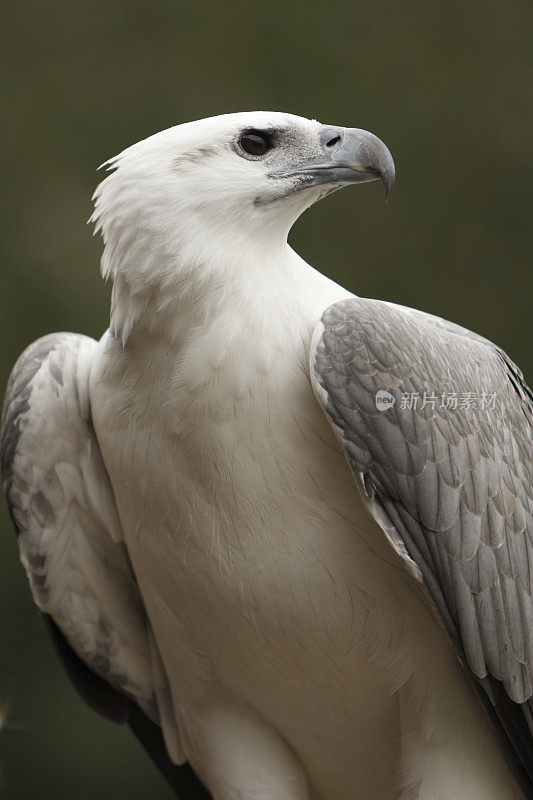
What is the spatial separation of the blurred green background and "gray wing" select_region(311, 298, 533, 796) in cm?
259

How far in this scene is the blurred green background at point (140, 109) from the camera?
464 centimetres

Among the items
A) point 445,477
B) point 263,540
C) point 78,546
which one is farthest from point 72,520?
point 445,477

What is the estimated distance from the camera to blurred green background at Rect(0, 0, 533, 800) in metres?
4.64

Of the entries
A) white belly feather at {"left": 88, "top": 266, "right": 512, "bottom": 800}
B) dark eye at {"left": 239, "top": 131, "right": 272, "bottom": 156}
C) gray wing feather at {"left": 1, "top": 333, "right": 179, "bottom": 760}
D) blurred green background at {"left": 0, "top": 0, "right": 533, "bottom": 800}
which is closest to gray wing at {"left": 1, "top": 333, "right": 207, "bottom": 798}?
gray wing feather at {"left": 1, "top": 333, "right": 179, "bottom": 760}

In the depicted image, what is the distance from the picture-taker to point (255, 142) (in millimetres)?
2293

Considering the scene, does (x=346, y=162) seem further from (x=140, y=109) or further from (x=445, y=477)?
(x=140, y=109)

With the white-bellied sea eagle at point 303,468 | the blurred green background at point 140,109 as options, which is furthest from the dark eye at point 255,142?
the blurred green background at point 140,109

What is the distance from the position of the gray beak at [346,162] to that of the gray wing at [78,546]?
74cm

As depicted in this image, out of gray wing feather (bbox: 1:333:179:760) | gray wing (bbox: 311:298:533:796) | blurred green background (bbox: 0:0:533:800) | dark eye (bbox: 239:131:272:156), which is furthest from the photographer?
blurred green background (bbox: 0:0:533:800)

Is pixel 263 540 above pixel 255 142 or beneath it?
beneath

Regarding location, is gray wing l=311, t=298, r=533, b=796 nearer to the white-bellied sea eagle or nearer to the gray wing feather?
the white-bellied sea eagle

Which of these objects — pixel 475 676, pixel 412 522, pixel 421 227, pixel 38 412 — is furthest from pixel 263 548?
pixel 421 227

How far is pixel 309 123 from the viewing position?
2367 mm

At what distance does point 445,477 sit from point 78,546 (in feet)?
3.49
